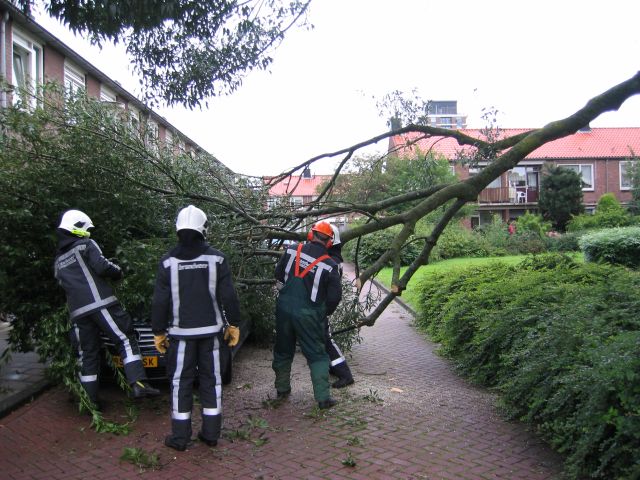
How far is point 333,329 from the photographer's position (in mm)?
6660

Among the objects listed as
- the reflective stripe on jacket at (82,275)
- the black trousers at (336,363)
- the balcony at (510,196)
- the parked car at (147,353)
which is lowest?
the black trousers at (336,363)

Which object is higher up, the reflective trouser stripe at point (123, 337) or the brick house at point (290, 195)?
the brick house at point (290, 195)

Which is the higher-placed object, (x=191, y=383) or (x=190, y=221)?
(x=190, y=221)

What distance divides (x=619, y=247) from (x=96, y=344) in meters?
13.6

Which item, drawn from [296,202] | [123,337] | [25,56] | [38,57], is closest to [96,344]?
[123,337]

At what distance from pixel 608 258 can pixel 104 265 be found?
13.3 metres

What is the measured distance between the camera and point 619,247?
1479 cm

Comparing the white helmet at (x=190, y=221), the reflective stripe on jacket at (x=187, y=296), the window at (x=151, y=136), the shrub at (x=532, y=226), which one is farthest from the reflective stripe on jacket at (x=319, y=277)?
the shrub at (x=532, y=226)

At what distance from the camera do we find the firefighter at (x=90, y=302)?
4949 millimetres

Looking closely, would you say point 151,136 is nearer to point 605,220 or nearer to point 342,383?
point 342,383

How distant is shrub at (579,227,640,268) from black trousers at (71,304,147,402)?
12.8m

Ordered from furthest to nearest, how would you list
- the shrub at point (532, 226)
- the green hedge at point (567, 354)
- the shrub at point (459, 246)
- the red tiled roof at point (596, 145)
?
the red tiled roof at point (596, 145), the shrub at point (532, 226), the shrub at point (459, 246), the green hedge at point (567, 354)

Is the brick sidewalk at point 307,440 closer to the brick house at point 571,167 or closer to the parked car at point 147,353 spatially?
the parked car at point 147,353

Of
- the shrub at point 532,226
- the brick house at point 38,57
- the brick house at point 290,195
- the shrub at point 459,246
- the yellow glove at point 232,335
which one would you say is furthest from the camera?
the shrub at point 532,226
